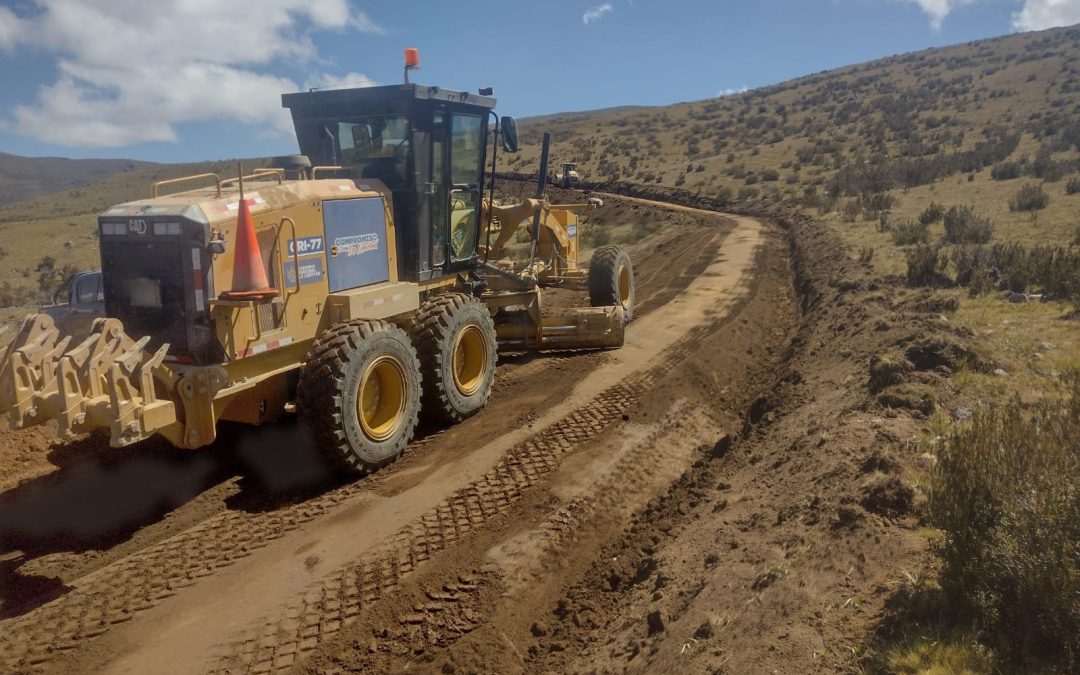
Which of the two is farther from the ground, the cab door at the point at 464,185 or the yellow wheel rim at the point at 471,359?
the cab door at the point at 464,185

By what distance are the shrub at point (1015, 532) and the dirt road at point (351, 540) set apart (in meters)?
2.31

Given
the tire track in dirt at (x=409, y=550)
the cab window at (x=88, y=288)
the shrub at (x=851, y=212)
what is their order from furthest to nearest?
the shrub at (x=851, y=212)
the cab window at (x=88, y=288)
the tire track in dirt at (x=409, y=550)

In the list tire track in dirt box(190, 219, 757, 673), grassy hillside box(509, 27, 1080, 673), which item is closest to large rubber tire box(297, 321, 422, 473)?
tire track in dirt box(190, 219, 757, 673)

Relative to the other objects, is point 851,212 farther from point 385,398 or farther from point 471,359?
point 385,398

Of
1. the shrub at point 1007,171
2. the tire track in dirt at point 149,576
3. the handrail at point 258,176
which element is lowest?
the tire track in dirt at point 149,576

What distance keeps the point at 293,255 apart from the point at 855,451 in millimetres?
4854

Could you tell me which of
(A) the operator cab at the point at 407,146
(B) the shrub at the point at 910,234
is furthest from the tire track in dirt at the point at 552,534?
(B) the shrub at the point at 910,234

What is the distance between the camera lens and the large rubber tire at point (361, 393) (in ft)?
19.4

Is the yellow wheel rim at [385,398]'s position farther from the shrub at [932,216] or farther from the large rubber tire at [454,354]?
the shrub at [932,216]

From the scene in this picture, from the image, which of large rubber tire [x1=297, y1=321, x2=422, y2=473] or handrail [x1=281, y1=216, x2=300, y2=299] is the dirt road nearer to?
large rubber tire [x1=297, y1=321, x2=422, y2=473]

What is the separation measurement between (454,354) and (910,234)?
11672 mm

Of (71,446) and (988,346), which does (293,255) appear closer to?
(71,446)

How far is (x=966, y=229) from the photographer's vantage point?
13672 millimetres

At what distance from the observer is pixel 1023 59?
185 feet
